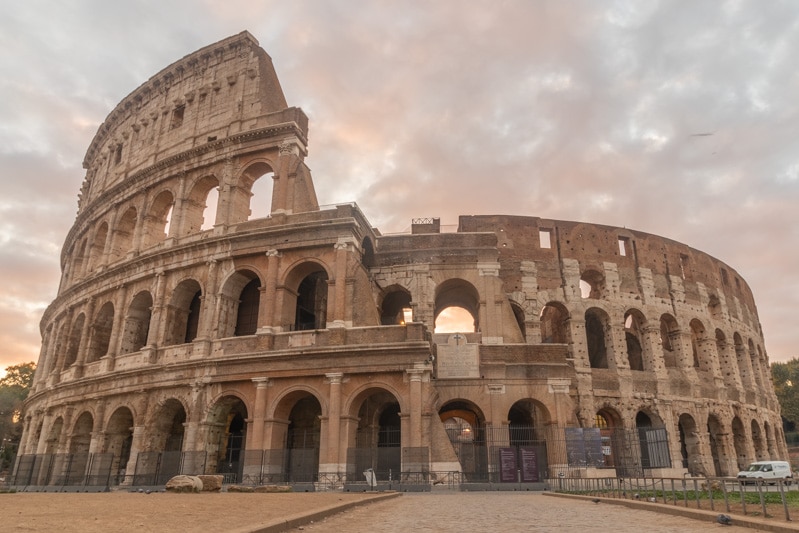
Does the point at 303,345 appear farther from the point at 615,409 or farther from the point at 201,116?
the point at 615,409

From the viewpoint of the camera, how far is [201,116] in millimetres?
23000

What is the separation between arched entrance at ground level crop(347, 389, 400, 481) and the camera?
1586 cm

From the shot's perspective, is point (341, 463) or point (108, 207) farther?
point (108, 207)

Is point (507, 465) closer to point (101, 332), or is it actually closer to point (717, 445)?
point (717, 445)

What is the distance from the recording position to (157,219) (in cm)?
2325

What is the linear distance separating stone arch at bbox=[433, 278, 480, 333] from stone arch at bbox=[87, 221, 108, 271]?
1590 cm

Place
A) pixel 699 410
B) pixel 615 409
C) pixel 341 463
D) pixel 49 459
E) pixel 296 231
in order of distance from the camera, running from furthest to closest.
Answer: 1. pixel 699 410
2. pixel 615 409
3. pixel 49 459
4. pixel 296 231
5. pixel 341 463

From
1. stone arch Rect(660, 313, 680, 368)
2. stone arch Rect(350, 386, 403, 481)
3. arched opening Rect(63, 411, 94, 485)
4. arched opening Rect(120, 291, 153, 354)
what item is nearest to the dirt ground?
stone arch Rect(350, 386, 403, 481)

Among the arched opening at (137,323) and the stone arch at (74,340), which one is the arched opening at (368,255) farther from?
the stone arch at (74,340)

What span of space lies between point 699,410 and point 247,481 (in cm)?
1962

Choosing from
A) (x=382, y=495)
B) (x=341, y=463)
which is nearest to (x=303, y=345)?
(x=341, y=463)

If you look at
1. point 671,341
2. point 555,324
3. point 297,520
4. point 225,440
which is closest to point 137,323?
point 225,440

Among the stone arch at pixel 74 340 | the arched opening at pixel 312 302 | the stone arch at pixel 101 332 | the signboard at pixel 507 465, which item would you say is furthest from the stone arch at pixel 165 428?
the signboard at pixel 507 465

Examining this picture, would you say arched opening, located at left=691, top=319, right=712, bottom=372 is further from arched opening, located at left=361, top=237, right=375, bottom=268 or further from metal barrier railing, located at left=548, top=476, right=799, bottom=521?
metal barrier railing, located at left=548, top=476, right=799, bottom=521
